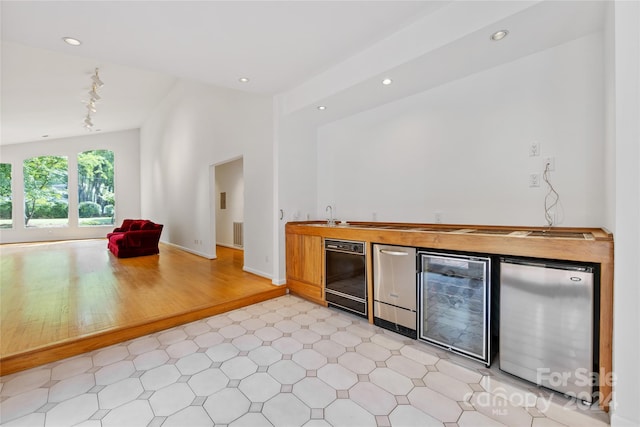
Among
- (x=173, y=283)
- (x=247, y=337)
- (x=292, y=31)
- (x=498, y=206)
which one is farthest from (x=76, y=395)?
(x=498, y=206)

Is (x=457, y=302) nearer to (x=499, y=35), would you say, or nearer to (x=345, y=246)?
(x=345, y=246)

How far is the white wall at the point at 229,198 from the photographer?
7.25 m

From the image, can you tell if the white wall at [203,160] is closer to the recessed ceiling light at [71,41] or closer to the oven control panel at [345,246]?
the oven control panel at [345,246]

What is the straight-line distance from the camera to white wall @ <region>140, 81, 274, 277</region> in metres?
4.36

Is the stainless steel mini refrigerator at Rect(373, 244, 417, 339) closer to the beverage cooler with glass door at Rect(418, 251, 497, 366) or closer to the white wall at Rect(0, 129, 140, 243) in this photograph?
the beverage cooler with glass door at Rect(418, 251, 497, 366)

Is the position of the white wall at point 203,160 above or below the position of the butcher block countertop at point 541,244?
above

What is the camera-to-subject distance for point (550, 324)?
1.75 m

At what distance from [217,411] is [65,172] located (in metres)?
11.2

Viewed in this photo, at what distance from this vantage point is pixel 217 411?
5.40ft

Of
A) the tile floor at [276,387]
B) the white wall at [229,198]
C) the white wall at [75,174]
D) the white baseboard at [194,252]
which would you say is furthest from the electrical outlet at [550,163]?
the white wall at [75,174]

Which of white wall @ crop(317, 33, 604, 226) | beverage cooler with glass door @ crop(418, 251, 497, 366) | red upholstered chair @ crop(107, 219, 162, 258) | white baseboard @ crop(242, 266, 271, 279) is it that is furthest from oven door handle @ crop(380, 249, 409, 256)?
red upholstered chair @ crop(107, 219, 162, 258)

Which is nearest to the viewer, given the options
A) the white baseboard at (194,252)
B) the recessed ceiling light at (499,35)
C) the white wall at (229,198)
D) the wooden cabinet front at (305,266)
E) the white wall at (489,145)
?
the recessed ceiling light at (499,35)

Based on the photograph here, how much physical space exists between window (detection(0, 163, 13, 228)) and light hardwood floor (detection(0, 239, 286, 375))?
12.5 ft

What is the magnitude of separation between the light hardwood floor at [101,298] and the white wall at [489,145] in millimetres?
2158
